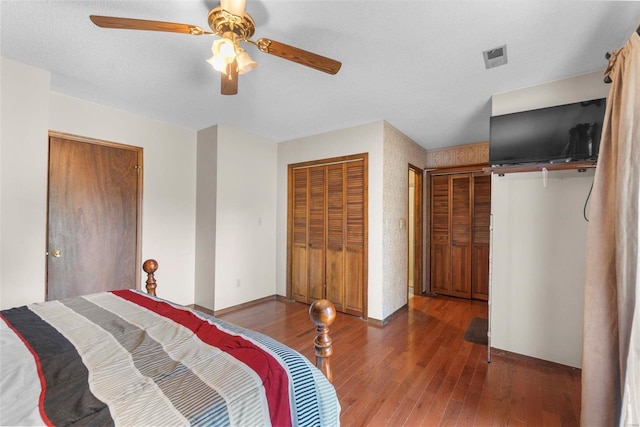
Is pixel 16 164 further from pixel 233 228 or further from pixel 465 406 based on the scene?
pixel 465 406

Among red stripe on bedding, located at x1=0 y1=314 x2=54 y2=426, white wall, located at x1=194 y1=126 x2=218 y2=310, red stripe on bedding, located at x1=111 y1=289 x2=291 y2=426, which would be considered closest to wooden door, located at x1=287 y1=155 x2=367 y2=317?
white wall, located at x1=194 y1=126 x2=218 y2=310

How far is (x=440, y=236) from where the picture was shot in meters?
4.57

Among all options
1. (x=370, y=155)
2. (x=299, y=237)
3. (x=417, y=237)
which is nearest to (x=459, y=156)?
(x=417, y=237)

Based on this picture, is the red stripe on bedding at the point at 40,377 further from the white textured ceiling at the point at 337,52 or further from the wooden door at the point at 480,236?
the wooden door at the point at 480,236

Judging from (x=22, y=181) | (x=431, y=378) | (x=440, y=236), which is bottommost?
(x=431, y=378)

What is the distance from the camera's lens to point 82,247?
2832 millimetres

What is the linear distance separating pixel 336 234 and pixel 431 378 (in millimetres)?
1972

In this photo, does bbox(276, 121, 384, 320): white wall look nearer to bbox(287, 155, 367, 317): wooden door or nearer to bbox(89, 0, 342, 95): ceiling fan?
bbox(287, 155, 367, 317): wooden door

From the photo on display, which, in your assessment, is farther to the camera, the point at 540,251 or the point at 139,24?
the point at 540,251

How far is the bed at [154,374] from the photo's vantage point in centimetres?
78

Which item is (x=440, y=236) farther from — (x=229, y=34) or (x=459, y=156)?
(x=229, y=34)

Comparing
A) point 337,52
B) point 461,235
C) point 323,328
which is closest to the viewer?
point 323,328

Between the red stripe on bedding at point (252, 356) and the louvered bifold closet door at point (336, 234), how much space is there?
2365 millimetres

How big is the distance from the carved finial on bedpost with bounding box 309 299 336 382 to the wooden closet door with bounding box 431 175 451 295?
3.86 metres
